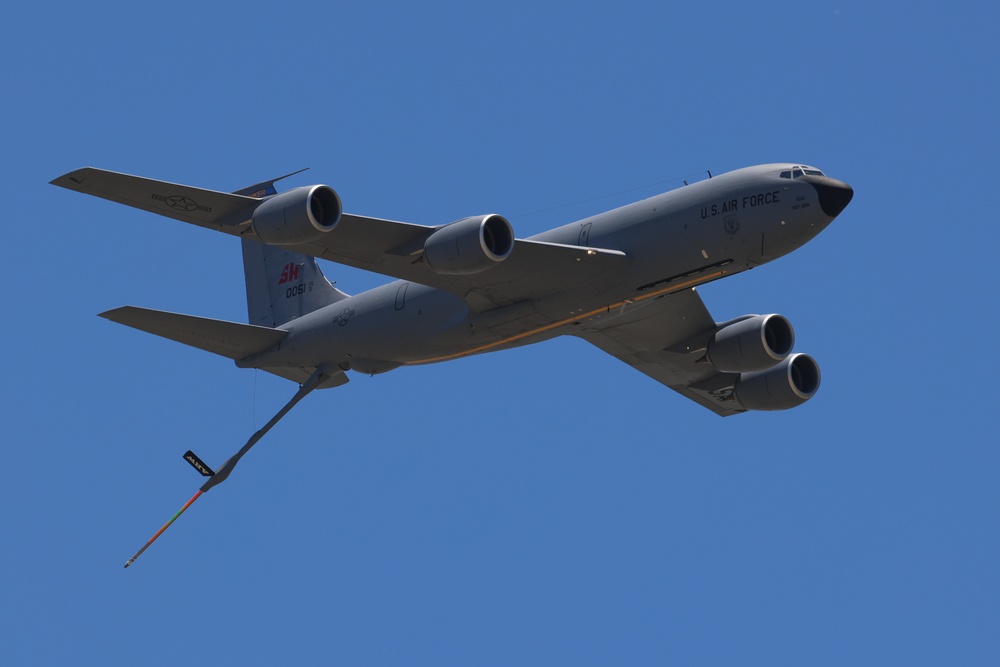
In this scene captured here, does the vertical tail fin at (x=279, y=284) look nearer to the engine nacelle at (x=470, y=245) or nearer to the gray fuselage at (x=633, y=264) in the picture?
the gray fuselage at (x=633, y=264)

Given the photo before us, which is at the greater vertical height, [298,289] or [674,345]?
[298,289]

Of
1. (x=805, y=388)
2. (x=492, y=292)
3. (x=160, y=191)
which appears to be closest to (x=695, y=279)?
(x=492, y=292)

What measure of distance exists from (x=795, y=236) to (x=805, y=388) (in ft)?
29.8

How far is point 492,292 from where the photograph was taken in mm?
40688

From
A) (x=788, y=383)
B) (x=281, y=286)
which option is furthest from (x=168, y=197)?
(x=788, y=383)

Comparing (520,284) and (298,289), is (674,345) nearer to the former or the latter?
(520,284)

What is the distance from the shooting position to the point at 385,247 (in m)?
39.4

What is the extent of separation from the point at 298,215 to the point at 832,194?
12829 mm

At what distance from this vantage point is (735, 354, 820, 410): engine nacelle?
4619 cm

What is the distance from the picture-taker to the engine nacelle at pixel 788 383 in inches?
1818

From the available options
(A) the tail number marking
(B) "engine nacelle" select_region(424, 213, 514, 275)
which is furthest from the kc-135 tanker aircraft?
(A) the tail number marking

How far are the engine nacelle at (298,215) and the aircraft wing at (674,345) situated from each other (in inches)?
378

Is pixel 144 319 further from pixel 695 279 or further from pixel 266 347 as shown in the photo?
pixel 695 279

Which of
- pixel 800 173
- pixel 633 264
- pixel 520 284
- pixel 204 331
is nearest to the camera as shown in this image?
pixel 800 173
